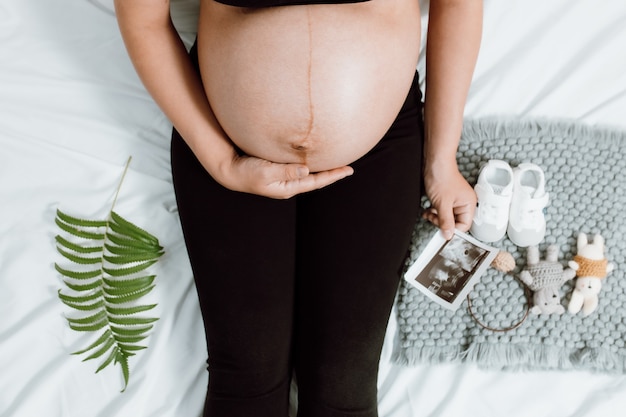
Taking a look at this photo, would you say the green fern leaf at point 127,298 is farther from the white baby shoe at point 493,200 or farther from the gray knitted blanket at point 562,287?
the white baby shoe at point 493,200

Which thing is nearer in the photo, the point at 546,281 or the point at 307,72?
the point at 307,72

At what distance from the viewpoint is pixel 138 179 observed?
1.23 meters

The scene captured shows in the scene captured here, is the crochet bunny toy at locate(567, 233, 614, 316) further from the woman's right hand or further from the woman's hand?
the woman's right hand

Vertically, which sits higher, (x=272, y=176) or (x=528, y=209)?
(x=272, y=176)

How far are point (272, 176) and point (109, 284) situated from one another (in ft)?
1.65

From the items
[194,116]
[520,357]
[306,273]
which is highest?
[194,116]

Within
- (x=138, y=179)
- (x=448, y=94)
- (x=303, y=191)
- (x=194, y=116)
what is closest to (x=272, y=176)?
(x=303, y=191)

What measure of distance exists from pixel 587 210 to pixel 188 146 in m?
0.88

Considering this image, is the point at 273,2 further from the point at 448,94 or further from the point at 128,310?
the point at 128,310

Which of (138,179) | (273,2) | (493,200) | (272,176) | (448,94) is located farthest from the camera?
(138,179)

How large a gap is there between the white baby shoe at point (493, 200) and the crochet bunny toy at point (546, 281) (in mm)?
98

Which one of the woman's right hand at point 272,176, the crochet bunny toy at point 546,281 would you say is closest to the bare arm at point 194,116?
the woman's right hand at point 272,176

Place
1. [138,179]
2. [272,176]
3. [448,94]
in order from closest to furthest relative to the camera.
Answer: [272,176]
[448,94]
[138,179]

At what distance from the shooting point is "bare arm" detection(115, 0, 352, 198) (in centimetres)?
87
